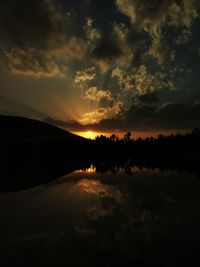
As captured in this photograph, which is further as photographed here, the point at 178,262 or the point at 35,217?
the point at 35,217

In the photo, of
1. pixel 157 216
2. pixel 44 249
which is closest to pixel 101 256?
pixel 44 249

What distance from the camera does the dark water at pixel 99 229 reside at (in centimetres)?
1391

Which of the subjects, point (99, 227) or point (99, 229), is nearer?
point (99, 229)

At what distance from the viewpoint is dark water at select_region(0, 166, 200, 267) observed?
1391cm

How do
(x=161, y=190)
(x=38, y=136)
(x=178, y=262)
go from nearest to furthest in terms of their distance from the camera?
(x=178, y=262), (x=161, y=190), (x=38, y=136)

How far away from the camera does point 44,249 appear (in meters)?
15.2

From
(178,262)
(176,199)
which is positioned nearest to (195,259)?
(178,262)

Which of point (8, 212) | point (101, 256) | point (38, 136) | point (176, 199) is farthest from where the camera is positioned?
point (38, 136)

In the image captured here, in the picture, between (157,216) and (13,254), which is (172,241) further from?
(13,254)

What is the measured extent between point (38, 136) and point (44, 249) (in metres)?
183

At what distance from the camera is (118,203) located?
27625 mm

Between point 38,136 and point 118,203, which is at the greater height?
point 38,136

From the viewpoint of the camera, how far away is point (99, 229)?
61.3ft

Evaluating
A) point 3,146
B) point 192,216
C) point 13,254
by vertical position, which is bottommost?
point 13,254
